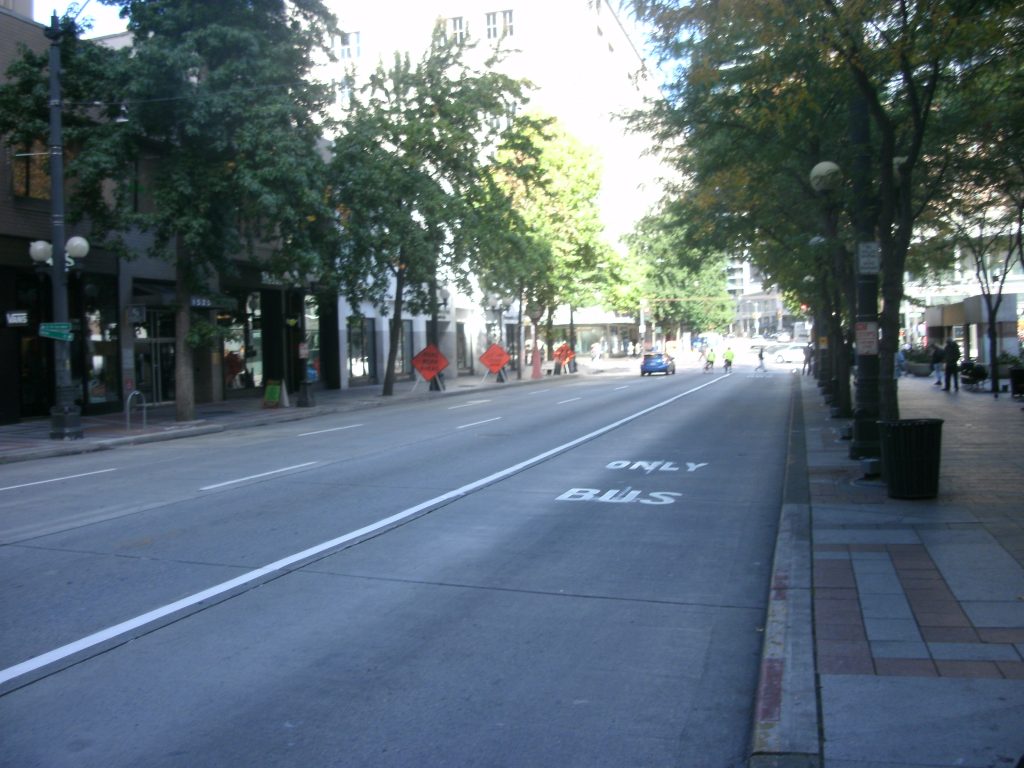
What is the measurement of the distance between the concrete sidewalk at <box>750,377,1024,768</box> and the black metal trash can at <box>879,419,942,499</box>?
0.18 m

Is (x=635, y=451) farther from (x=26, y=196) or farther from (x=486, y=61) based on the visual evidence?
(x=486, y=61)

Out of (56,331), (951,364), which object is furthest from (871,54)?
(951,364)

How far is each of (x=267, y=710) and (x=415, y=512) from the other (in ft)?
18.0

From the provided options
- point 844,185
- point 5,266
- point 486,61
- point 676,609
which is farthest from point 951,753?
point 486,61

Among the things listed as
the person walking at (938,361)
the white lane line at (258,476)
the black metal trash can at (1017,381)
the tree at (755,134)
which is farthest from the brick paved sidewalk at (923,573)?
the person walking at (938,361)

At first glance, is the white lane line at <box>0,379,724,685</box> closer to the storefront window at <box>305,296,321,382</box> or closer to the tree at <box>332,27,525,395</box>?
the tree at <box>332,27,525,395</box>

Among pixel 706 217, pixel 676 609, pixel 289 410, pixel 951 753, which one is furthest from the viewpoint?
pixel 289 410

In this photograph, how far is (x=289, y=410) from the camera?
29094mm

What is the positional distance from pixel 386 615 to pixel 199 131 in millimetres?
19070

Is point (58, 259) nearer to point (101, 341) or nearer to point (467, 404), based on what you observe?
point (101, 341)

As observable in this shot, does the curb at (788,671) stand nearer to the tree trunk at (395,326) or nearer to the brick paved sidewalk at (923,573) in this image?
the brick paved sidewalk at (923,573)

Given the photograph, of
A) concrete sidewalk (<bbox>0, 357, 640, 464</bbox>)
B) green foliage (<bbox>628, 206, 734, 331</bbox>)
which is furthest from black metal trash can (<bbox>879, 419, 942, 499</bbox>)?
green foliage (<bbox>628, 206, 734, 331</bbox>)

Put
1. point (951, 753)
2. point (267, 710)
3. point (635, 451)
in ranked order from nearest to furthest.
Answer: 1. point (951, 753)
2. point (267, 710)
3. point (635, 451)

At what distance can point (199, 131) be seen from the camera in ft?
73.6
